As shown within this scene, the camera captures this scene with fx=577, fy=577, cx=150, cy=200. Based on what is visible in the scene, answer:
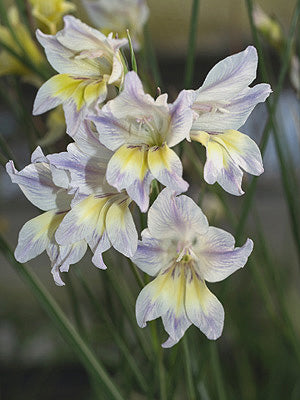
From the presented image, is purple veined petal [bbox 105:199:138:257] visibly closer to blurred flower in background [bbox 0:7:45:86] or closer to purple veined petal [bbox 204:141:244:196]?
purple veined petal [bbox 204:141:244:196]

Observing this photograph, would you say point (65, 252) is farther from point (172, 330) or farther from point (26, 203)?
point (26, 203)

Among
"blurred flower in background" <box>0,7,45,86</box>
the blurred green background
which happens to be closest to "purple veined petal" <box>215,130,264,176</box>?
the blurred green background

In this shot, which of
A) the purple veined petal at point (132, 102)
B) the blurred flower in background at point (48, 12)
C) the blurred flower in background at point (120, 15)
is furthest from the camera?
the blurred flower in background at point (120, 15)

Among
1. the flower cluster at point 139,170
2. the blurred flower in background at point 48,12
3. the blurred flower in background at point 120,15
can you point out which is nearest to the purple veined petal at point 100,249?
the flower cluster at point 139,170

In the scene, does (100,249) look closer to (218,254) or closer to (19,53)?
(218,254)

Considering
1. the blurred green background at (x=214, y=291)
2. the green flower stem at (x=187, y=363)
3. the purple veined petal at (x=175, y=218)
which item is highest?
the purple veined petal at (x=175, y=218)

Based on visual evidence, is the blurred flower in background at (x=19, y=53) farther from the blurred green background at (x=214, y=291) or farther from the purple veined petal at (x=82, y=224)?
the purple veined petal at (x=82, y=224)

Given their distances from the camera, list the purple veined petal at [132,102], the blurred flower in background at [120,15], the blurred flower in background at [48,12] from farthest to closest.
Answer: the blurred flower in background at [120,15] → the blurred flower in background at [48,12] → the purple veined petal at [132,102]

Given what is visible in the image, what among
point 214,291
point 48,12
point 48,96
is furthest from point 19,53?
point 214,291

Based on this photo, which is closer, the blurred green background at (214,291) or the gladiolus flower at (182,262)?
the gladiolus flower at (182,262)
